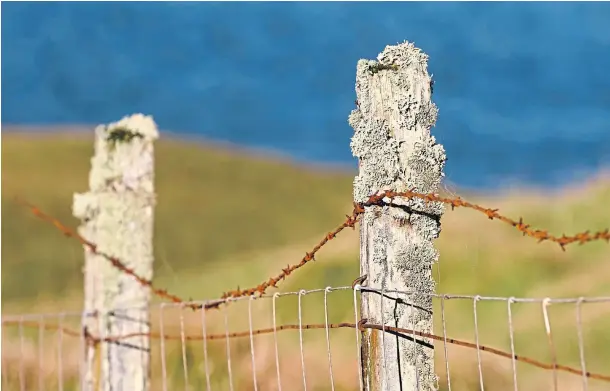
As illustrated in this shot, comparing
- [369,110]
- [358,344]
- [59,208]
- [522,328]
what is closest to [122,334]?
[358,344]

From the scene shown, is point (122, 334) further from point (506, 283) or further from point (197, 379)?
point (506, 283)

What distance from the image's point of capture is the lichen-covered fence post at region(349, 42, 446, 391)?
7.60 ft

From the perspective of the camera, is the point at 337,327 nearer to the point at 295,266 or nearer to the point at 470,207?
the point at 295,266

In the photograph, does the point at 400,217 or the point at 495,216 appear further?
the point at 400,217

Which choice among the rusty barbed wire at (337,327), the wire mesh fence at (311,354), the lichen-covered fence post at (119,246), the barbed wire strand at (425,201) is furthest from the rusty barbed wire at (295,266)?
the wire mesh fence at (311,354)

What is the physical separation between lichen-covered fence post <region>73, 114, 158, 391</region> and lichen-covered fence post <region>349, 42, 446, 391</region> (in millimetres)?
1402

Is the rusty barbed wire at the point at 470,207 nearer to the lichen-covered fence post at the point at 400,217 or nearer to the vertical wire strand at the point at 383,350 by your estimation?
the lichen-covered fence post at the point at 400,217

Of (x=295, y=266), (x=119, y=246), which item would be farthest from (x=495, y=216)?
(x=119, y=246)

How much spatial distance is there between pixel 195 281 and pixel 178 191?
7851mm

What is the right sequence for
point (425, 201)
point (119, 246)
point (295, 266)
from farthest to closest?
point (119, 246)
point (295, 266)
point (425, 201)

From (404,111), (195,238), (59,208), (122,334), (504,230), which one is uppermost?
A: (59,208)

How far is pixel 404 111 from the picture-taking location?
7.70ft

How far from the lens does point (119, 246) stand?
11.6ft

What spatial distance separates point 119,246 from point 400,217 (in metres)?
1.57
